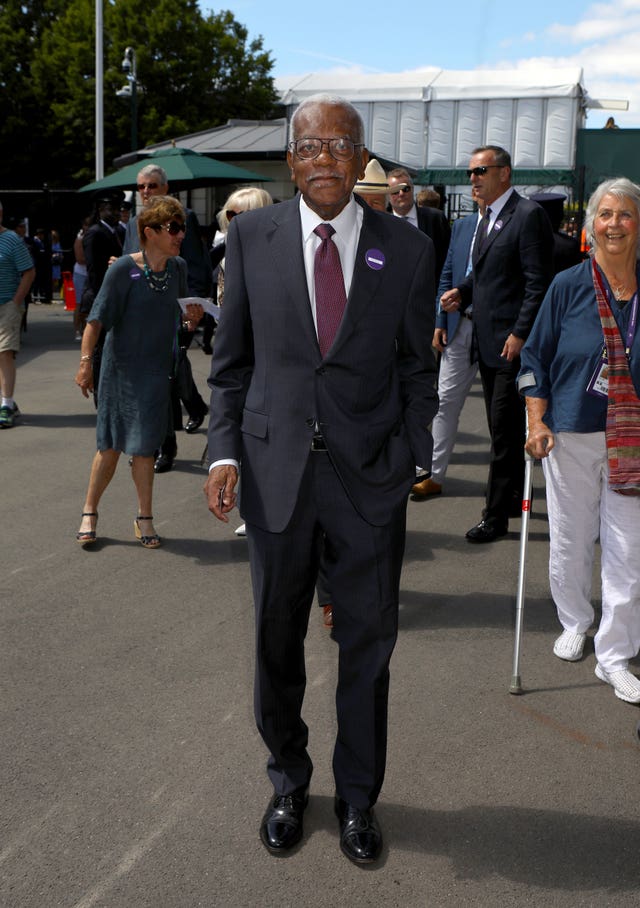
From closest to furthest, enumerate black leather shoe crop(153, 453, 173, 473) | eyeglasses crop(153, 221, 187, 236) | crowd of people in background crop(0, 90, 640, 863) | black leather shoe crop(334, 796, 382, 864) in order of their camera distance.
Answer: crowd of people in background crop(0, 90, 640, 863)
black leather shoe crop(334, 796, 382, 864)
eyeglasses crop(153, 221, 187, 236)
black leather shoe crop(153, 453, 173, 473)

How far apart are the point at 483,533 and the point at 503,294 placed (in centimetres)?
150

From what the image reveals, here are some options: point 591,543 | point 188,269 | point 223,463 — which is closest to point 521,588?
point 591,543

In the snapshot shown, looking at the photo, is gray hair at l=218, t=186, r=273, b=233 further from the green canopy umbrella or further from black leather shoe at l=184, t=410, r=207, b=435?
the green canopy umbrella

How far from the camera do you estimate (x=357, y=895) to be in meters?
3.01

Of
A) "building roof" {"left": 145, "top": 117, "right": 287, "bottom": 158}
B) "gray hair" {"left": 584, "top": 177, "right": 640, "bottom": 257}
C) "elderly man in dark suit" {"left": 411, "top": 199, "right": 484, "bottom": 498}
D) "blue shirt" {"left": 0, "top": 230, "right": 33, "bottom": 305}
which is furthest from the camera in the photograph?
"building roof" {"left": 145, "top": 117, "right": 287, "bottom": 158}

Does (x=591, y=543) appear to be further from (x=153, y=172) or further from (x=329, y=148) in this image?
(x=153, y=172)

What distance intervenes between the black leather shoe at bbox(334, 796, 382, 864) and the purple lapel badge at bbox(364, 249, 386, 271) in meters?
1.64

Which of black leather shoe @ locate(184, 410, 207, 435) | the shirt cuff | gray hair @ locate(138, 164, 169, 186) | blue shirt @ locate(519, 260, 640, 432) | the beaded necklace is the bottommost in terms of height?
black leather shoe @ locate(184, 410, 207, 435)

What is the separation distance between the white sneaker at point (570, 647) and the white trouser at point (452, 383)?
2.61 meters

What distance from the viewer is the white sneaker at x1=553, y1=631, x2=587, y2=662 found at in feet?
15.7

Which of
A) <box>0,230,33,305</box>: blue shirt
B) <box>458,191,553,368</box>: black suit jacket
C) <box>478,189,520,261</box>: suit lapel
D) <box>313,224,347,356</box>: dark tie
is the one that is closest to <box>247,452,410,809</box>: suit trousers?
<box>313,224,347,356</box>: dark tie

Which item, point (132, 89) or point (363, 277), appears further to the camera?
point (132, 89)

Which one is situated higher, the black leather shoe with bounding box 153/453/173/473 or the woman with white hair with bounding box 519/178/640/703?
the woman with white hair with bounding box 519/178/640/703

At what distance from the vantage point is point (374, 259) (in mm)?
3041
